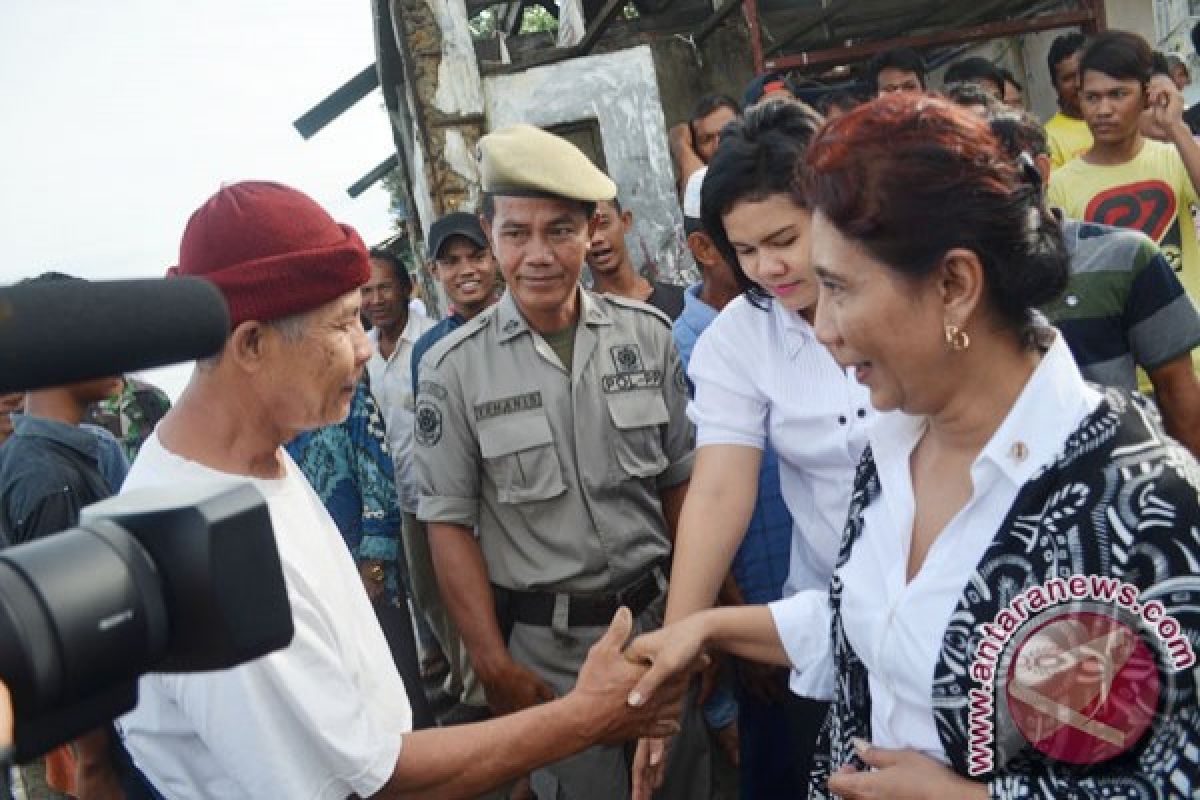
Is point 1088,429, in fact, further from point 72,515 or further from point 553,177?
point 72,515

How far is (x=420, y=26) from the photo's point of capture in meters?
7.37

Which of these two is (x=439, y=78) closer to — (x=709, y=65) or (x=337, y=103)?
(x=709, y=65)

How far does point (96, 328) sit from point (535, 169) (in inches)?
93.1

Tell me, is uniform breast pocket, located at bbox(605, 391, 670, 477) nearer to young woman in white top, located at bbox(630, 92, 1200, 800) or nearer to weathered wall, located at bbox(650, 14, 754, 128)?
young woman in white top, located at bbox(630, 92, 1200, 800)

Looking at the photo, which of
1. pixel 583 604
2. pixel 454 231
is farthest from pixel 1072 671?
pixel 454 231

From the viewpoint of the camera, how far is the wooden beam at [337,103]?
12.2m

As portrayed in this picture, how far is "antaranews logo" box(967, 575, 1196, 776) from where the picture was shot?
53.7 inches

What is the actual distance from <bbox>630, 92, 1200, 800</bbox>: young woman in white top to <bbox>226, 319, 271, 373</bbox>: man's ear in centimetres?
94

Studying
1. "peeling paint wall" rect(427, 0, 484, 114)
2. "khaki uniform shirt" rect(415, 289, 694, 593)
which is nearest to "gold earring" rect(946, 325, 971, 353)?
"khaki uniform shirt" rect(415, 289, 694, 593)

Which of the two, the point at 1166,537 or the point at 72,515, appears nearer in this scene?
the point at 1166,537

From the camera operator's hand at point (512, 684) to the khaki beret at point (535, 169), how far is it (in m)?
1.31

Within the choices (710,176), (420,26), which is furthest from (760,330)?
(420,26)

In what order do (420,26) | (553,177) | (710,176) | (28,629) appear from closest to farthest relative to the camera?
(28,629), (710,176), (553,177), (420,26)

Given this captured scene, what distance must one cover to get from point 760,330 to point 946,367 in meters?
0.95
